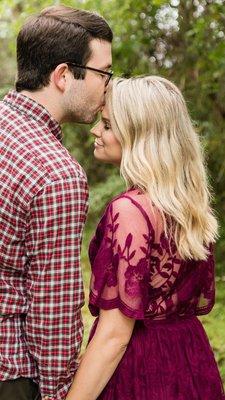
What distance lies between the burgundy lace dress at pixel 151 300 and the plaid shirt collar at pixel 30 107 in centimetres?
39

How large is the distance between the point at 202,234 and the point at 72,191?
0.68 m

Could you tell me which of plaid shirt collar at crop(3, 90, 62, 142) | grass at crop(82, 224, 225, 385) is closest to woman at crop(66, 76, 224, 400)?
plaid shirt collar at crop(3, 90, 62, 142)

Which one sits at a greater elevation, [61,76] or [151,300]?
[61,76]

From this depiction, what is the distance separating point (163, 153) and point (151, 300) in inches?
22.0

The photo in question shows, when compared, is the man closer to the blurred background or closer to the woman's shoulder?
the woman's shoulder

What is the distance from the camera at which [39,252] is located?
2.12 metres

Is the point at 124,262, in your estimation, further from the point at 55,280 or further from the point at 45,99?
the point at 45,99

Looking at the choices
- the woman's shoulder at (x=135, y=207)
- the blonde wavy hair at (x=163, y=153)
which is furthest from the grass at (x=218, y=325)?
the woman's shoulder at (x=135, y=207)

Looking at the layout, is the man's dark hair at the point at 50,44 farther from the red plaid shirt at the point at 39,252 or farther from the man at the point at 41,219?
the red plaid shirt at the point at 39,252

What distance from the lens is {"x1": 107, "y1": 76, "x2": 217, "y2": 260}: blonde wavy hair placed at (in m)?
2.39

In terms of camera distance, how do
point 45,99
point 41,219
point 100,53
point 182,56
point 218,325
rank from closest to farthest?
point 41,219, point 45,99, point 100,53, point 218,325, point 182,56

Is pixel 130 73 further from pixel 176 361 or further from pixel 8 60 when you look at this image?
pixel 8 60

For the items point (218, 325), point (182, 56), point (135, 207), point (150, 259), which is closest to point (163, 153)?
point (135, 207)

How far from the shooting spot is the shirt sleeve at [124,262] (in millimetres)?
2291
